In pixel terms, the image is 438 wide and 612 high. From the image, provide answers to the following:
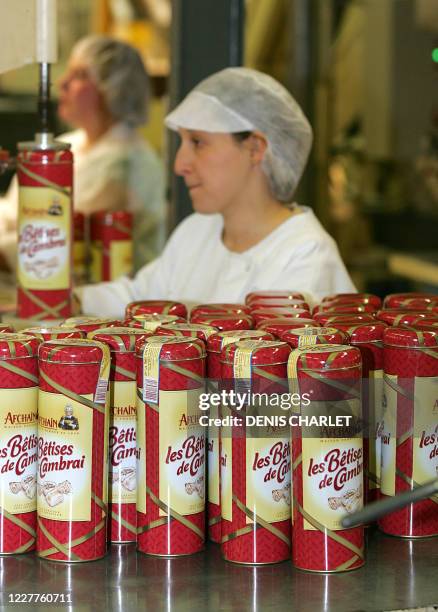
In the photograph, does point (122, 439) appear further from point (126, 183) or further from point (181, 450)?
point (126, 183)

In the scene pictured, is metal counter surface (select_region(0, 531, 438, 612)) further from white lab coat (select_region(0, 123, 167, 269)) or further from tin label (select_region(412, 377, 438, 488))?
white lab coat (select_region(0, 123, 167, 269))

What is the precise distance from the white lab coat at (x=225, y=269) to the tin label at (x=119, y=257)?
69mm

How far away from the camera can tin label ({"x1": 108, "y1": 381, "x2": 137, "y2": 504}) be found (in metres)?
1.75

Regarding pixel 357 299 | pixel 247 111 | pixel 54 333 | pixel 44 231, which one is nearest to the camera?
pixel 54 333

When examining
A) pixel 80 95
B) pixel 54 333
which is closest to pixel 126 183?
pixel 80 95

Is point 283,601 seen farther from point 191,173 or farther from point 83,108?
point 83,108

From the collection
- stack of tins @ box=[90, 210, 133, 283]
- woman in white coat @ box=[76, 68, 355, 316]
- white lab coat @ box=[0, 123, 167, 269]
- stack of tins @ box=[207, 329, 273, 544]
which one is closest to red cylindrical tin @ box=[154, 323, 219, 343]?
stack of tins @ box=[207, 329, 273, 544]

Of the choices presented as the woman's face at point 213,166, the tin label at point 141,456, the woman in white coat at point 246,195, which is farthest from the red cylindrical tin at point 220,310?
the woman's face at point 213,166

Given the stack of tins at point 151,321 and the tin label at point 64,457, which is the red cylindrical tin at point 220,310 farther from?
the tin label at point 64,457

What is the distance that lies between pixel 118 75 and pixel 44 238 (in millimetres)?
2509

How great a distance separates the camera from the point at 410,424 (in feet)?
5.79

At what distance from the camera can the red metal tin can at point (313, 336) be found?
175 centimetres

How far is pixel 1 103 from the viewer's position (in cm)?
679

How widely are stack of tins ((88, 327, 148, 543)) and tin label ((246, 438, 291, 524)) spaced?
0.65 ft
